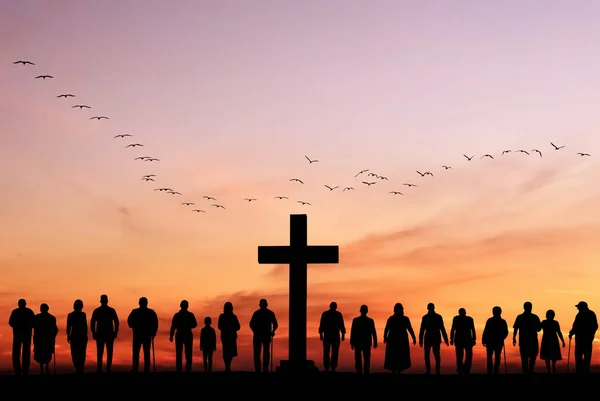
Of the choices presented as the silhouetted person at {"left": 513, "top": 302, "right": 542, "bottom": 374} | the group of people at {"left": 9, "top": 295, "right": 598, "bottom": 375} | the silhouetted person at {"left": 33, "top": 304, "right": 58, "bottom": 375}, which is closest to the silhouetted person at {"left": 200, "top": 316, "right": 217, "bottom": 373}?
the group of people at {"left": 9, "top": 295, "right": 598, "bottom": 375}

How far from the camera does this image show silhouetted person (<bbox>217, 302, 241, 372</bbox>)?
1222 inches

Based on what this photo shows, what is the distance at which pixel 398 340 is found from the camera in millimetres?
30641

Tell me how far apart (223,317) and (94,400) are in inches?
343

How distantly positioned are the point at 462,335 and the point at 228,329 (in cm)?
685

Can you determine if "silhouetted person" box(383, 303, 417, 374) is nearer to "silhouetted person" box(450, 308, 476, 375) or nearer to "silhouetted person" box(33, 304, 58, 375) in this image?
"silhouetted person" box(450, 308, 476, 375)

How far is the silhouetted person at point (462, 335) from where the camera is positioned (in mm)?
30766

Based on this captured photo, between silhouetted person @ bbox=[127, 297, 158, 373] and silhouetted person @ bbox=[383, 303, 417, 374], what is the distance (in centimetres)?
679

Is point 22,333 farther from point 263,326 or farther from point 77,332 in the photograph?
point 263,326

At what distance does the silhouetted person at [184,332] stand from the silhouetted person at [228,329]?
934 millimetres

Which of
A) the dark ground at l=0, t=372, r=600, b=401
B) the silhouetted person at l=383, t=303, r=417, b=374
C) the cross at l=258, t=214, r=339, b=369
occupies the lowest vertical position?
the dark ground at l=0, t=372, r=600, b=401

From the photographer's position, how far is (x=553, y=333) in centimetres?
3150

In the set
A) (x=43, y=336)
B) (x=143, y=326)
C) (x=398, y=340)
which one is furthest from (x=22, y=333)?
(x=398, y=340)

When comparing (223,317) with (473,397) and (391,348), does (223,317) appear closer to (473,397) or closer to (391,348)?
(391,348)

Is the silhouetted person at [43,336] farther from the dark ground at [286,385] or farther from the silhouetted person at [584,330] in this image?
the silhouetted person at [584,330]
